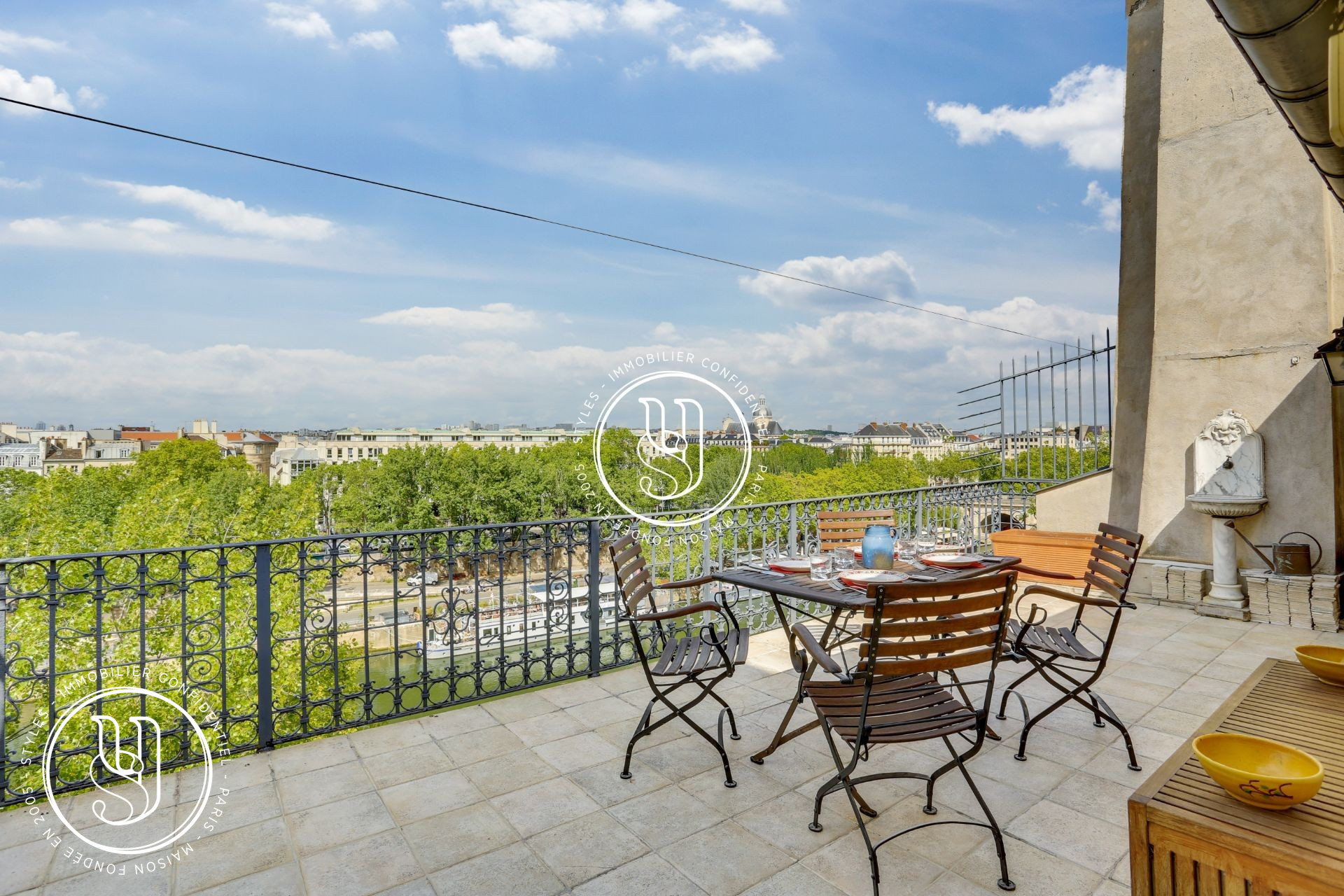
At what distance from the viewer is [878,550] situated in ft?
9.67

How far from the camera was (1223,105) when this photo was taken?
18.0 feet

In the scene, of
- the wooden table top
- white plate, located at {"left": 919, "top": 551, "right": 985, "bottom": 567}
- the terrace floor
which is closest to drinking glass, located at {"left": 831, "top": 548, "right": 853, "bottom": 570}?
the wooden table top

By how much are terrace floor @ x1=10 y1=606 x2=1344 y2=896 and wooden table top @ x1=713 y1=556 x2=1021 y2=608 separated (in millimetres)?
743

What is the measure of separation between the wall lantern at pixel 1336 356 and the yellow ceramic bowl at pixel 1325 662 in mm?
2828

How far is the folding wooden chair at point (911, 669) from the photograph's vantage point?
6.43 ft

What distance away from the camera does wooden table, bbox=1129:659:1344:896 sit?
109 centimetres

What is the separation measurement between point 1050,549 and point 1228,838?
18.6ft

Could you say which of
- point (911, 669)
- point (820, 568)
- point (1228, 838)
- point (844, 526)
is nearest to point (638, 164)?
point (844, 526)

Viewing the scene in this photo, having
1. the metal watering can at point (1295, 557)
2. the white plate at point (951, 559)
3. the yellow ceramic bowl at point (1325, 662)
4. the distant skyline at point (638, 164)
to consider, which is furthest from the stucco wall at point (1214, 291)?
the yellow ceramic bowl at point (1325, 662)

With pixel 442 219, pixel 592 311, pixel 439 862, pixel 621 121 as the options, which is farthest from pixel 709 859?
pixel 442 219

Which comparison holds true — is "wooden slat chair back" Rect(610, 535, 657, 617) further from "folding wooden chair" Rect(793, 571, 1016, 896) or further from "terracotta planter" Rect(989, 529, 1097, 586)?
"terracotta planter" Rect(989, 529, 1097, 586)

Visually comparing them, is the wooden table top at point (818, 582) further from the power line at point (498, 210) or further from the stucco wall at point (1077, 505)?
the power line at point (498, 210)

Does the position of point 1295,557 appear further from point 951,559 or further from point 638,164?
point 638,164

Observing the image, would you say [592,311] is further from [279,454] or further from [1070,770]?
[279,454]
